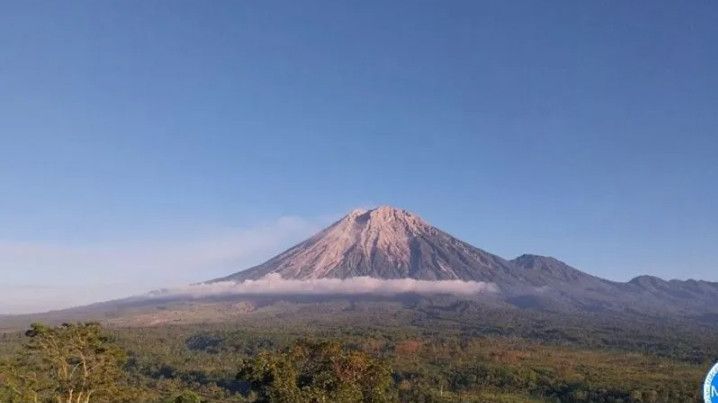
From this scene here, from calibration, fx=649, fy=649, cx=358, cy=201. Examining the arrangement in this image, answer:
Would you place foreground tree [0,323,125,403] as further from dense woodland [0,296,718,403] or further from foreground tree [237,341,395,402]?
foreground tree [237,341,395,402]

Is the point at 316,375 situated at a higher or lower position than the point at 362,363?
lower

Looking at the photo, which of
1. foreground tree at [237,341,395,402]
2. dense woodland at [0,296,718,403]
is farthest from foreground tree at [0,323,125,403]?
foreground tree at [237,341,395,402]

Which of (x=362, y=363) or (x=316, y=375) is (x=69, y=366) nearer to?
(x=316, y=375)

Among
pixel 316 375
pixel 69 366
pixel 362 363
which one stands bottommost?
pixel 316 375

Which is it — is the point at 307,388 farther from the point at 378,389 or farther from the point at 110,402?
the point at 110,402

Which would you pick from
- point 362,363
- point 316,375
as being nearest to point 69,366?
point 316,375
